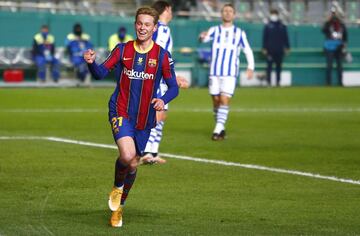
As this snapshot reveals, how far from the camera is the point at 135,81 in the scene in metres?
10.7

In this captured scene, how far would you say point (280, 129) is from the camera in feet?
70.4

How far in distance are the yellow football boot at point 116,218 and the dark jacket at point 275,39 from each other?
1104 inches

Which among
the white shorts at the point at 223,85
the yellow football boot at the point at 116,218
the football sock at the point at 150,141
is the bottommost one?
the football sock at the point at 150,141

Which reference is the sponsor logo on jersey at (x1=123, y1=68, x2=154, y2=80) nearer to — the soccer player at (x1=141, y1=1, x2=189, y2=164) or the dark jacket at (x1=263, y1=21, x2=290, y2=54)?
the soccer player at (x1=141, y1=1, x2=189, y2=164)

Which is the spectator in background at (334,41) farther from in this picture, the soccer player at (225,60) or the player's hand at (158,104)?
the player's hand at (158,104)

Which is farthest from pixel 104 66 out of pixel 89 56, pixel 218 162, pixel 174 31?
pixel 174 31

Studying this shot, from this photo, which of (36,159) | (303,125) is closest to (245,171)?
(36,159)

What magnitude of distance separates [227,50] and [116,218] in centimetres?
982

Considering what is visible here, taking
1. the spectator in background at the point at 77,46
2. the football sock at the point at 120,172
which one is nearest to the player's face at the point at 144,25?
the football sock at the point at 120,172

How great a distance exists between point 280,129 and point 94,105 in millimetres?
7715

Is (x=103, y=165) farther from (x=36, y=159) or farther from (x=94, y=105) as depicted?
(x=94, y=105)

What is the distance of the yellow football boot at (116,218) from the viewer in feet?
33.6

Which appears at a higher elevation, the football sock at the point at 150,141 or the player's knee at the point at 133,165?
the player's knee at the point at 133,165

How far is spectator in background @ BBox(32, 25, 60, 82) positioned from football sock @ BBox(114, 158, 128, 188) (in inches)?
1089
